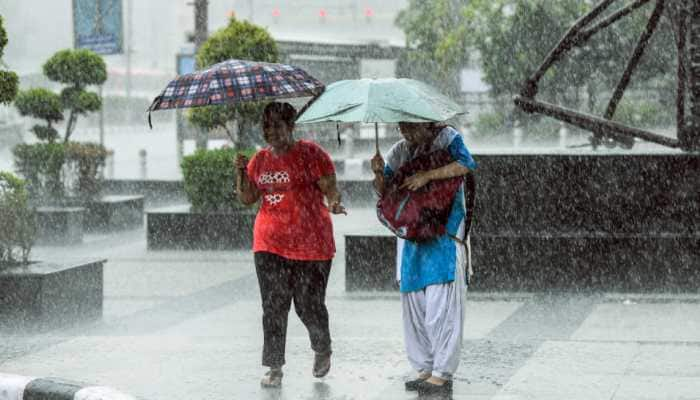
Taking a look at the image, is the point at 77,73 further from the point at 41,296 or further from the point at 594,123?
the point at 594,123

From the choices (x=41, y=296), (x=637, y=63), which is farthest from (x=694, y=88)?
(x=41, y=296)

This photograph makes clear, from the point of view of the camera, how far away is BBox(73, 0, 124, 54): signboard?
874 inches

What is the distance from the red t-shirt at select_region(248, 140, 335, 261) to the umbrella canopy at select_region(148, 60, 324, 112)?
0.36 meters

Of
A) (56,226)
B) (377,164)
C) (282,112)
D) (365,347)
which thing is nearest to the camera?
(377,164)

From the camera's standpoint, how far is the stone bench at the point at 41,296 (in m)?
10.0

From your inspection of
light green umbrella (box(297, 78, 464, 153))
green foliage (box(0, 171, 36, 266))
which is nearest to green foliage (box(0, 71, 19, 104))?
green foliage (box(0, 171, 36, 266))

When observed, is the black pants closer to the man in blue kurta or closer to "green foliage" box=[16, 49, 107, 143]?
the man in blue kurta

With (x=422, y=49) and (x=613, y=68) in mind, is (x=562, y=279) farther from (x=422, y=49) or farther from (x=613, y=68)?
(x=422, y=49)

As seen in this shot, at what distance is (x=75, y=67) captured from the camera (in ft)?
60.0

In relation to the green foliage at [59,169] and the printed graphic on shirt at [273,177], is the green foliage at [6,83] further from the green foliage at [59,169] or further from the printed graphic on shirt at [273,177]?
the green foliage at [59,169]

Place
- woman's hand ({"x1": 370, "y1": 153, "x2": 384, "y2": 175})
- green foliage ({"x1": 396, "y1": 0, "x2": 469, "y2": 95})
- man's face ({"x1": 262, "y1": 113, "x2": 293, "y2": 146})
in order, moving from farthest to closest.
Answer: green foliage ({"x1": 396, "y1": 0, "x2": 469, "y2": 95})
man's face ({"x1": 262, "y1": 113, "x2": 293, "y2": 146})
woman's hand ({"x1": 370, "y1": 153, "x2": 384, "y2": 175})

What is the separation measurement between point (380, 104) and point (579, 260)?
4905mm

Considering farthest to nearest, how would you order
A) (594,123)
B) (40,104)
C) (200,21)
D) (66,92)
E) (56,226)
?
(200,21)
(66,92)
(40,104)
(56,226)
(594,123)

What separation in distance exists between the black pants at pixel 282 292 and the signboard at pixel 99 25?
15210 millimetres
